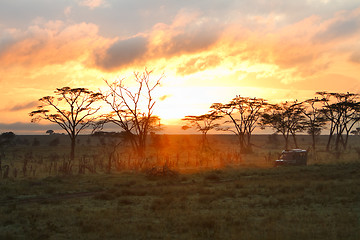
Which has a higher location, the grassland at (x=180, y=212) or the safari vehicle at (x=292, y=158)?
the safari vehicle at (x=292, y=158)

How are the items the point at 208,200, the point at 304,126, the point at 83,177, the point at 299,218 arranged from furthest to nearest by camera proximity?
the point at 304,126
the point at 83,177
the point at 208,200
the point at 299,218

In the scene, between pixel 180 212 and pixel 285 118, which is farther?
pixel 285 118

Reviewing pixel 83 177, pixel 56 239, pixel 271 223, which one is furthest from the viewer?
pixel 83 177

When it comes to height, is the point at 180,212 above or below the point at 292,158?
below

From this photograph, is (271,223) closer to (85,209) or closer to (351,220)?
(351,220)

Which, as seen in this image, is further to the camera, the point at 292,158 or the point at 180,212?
the point at 292,158

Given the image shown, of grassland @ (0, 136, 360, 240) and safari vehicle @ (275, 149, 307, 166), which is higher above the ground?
safari vehicle @ (275, 149, 307, 166)

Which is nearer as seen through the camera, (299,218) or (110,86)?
(299,218)

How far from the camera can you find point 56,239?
34.5 ft

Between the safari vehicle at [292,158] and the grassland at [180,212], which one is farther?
the safari vehicle at [292,158]

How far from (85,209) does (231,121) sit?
4792cm

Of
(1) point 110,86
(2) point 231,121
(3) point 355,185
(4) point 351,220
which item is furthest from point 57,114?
(4) point 351,220

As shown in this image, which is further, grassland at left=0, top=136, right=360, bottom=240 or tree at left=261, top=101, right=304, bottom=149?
tree at left=261, top=101, right=304, bottom=149

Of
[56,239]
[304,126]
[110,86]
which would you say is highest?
[110,86]
